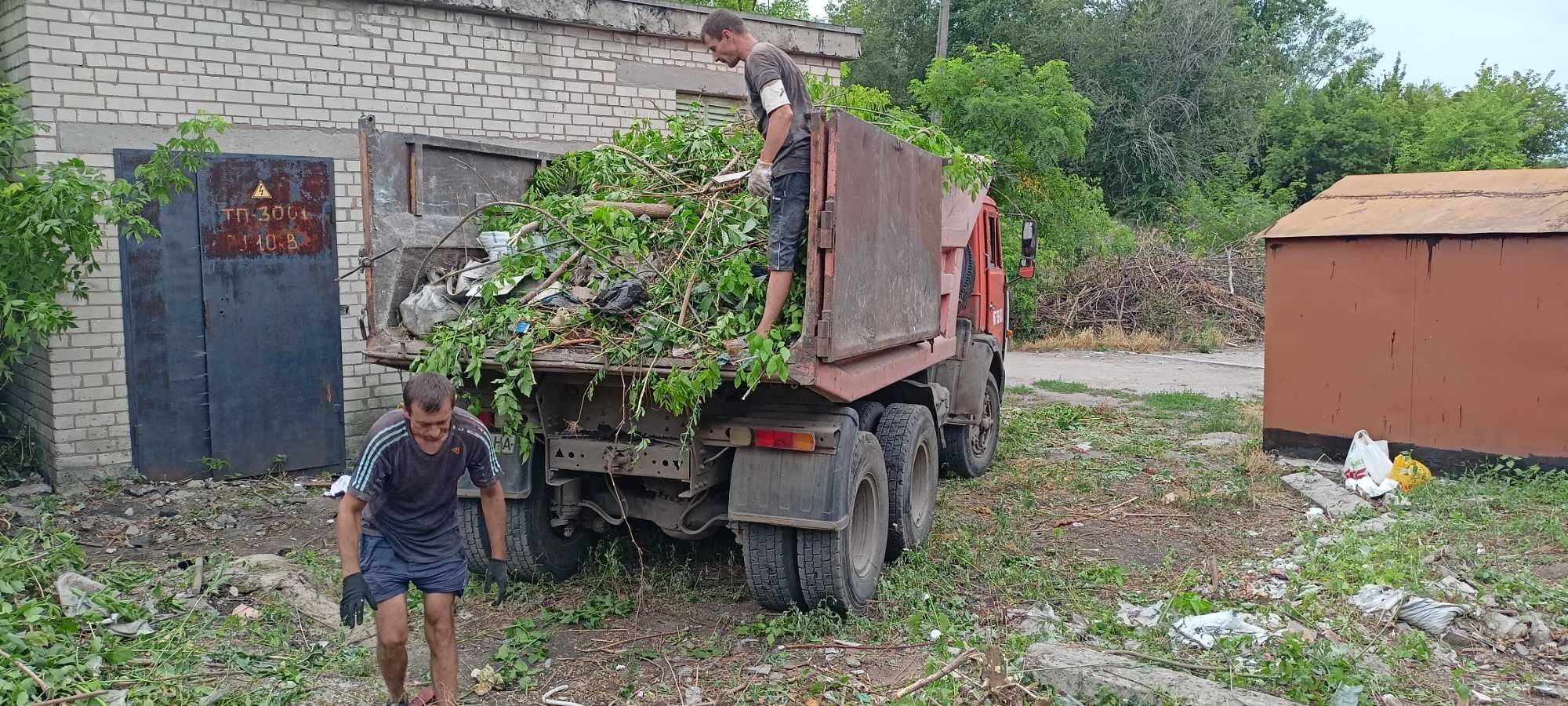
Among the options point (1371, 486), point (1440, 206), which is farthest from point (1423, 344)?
point (1371, 486)

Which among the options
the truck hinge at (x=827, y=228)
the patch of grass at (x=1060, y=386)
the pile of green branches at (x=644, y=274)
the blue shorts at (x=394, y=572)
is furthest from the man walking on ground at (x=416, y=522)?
the patch of grass at (x=1060, y=386)

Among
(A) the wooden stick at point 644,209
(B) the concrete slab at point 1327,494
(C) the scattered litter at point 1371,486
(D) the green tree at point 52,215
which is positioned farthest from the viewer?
(C) the scattered litter at point 1371,486

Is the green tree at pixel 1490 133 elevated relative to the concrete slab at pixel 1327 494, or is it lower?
elevated

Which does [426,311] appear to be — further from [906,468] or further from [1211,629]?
[1211,629]

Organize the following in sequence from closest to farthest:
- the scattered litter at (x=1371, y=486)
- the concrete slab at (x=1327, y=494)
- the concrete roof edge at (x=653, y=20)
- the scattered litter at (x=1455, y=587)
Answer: the scattered litter at (x=1455, y=587) < the concrete slab at (x=1327, y=494) < the scattered litter at (x=1371, y=486) < the concrete roof edge at (x=653, y=20)

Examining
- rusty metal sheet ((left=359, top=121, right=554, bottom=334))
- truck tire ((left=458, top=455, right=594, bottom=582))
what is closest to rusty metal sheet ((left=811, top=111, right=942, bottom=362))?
truck tire ((left=458, top=455, right=594, bottom=582))

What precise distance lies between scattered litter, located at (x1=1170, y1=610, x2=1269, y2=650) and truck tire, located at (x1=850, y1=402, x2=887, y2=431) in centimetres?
178

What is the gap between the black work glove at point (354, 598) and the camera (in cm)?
376

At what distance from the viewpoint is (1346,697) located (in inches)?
154

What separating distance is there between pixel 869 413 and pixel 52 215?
187 inches

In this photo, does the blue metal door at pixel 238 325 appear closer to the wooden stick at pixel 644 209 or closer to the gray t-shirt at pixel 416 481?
the wooden stick at pixel 644 209

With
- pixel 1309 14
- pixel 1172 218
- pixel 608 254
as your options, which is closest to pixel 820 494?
pixel 608 254

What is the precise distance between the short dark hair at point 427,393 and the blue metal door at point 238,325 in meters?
4.81

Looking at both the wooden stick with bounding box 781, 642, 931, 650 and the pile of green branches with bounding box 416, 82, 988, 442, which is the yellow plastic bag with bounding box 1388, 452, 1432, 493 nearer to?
the wooden stick with bounding box 781, 642, 931, 650
